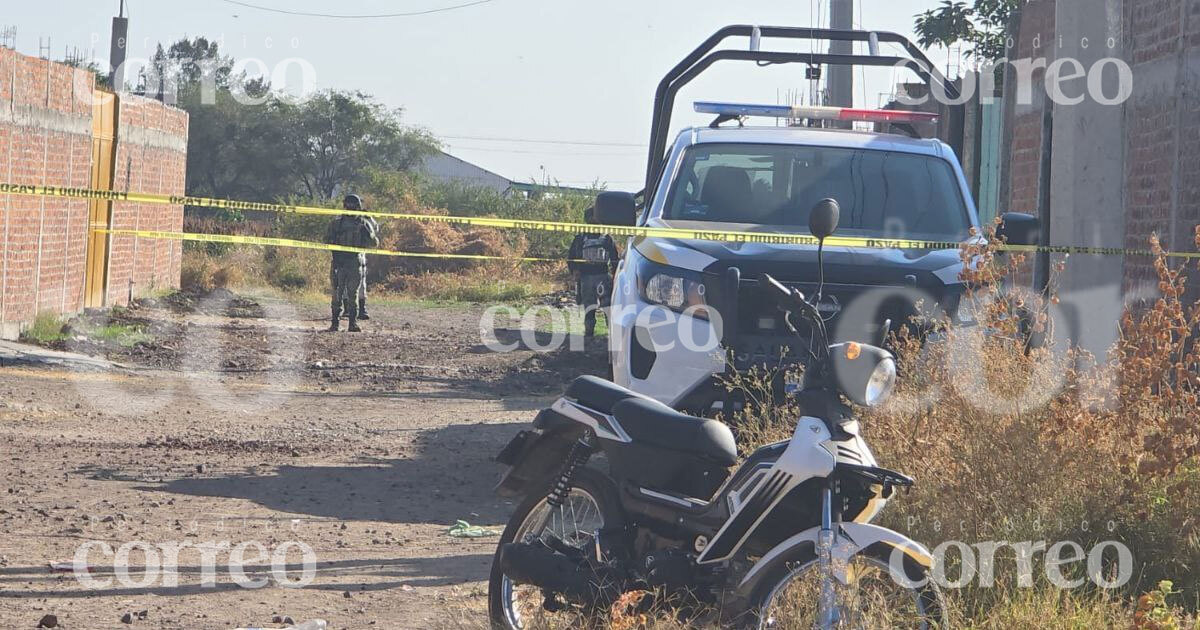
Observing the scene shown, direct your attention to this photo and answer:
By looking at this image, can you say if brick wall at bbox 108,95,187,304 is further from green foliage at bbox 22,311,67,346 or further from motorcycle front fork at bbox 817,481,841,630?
motorcycle front fork at bbox 817,481,841,630

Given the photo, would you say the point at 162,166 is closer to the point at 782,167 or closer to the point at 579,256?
the point at 579,256

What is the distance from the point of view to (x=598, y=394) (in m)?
5.23

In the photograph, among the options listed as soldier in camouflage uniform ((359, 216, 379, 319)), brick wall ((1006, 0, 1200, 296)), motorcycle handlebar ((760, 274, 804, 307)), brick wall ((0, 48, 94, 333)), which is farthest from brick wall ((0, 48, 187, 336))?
motorcycle handlebar ((760, 274, 804, 307))

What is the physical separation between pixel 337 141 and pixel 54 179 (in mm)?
51124

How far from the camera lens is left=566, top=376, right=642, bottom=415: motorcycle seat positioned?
518 centimetres

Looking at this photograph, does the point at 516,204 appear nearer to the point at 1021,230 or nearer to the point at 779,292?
the point at 1021,230

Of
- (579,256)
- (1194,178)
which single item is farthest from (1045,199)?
(579,256)

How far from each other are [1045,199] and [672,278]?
3.88m

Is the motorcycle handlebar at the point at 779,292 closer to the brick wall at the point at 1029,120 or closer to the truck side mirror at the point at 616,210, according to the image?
the truck side mirror at the point at 616,210

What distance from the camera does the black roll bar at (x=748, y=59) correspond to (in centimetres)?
955

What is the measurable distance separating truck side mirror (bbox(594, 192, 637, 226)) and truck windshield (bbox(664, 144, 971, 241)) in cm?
24

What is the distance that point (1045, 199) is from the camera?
402 inches

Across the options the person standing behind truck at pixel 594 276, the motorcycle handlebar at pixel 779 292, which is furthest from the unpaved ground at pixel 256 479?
the motorcycle handlebar at pixel 779 292

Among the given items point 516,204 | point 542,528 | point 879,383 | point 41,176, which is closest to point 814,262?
point 542,528
